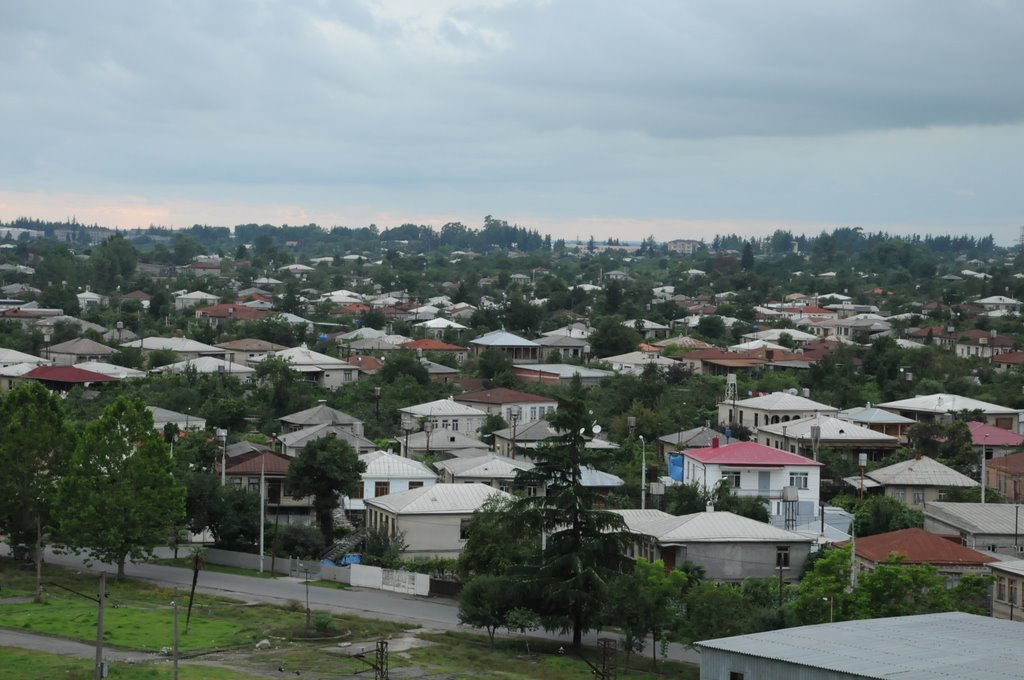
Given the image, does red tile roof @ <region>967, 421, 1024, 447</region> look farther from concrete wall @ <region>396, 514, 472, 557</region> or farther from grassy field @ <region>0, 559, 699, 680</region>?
grassy field @ <region>0, 559, 699, 680</region>

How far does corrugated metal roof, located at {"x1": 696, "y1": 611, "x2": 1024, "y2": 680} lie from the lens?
72.0 ft

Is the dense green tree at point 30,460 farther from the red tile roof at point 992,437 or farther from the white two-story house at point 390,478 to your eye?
the red tile roof at point 992,437

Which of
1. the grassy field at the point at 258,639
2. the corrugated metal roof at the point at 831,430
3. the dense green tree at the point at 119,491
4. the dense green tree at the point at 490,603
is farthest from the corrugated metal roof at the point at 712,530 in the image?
the corrugated metal roof at the point at 831,430

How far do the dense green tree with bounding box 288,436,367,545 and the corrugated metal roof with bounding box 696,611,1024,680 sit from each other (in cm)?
1620

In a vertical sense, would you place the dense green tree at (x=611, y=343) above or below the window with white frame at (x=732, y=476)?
above

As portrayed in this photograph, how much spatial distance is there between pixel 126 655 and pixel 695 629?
10.7 meters

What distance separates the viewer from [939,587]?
29.4 m

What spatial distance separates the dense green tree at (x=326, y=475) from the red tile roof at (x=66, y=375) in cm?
2889

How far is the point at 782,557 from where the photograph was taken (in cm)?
3431

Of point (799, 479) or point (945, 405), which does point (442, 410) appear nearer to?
point (799, 479)

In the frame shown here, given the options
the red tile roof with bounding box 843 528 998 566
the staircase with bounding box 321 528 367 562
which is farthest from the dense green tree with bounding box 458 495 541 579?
the red tile roof with bounding box 843 528 998 566

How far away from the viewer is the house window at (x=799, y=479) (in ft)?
137

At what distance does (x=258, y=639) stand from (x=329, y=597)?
5.06m

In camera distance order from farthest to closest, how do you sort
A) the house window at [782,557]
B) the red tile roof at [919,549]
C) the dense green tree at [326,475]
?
the dense green tree at [326,475] → the house window at [782,557] → the red tile roof at [919,549]
